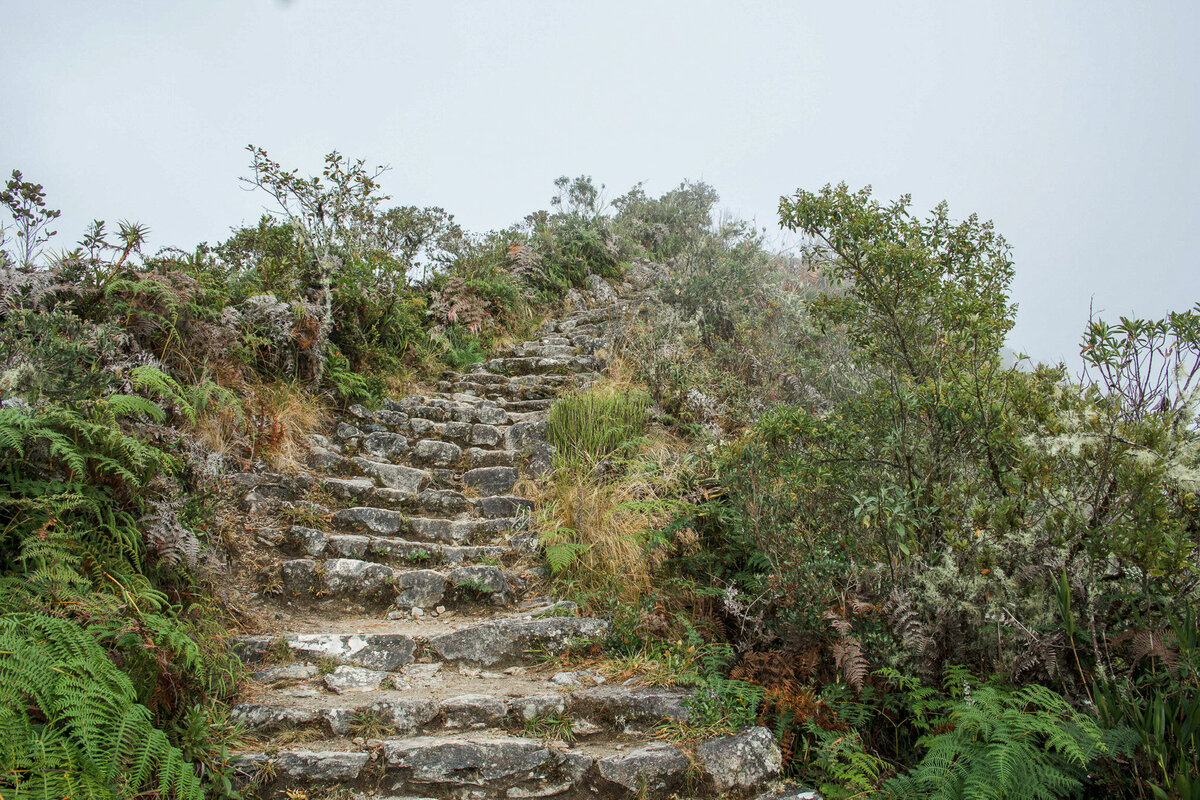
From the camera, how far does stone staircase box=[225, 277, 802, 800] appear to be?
287 cm

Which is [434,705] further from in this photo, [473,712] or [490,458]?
[490,458]

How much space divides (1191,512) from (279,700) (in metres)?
4.36

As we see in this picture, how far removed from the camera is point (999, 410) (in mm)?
3053

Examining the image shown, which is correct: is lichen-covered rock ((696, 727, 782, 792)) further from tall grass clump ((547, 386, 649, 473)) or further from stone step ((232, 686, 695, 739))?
tall grass clump ((547, 386, 649, 473))

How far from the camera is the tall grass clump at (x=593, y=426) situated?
19.5ft

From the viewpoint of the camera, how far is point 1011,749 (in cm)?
213

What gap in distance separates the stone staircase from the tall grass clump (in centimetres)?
30

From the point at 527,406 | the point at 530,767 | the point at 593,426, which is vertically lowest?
the point at 530,767

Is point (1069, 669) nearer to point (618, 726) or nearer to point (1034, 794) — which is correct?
point (1034, 794)

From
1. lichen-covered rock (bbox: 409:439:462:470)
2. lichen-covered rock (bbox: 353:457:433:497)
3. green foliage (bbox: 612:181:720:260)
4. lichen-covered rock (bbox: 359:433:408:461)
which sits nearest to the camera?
lichen-covered rock (bbox: 353:457:433:497)

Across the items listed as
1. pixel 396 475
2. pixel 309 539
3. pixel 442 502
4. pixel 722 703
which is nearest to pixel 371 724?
pixel 722 703

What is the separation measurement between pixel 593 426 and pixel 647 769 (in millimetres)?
3634

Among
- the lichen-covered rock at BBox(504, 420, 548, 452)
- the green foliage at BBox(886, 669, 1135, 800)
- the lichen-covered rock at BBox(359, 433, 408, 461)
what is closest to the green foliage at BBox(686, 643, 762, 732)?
the green foliage at BBox(886, 669, 1135, 800)

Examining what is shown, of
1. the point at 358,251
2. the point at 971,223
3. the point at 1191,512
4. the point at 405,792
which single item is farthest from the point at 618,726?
the point at 358,251
